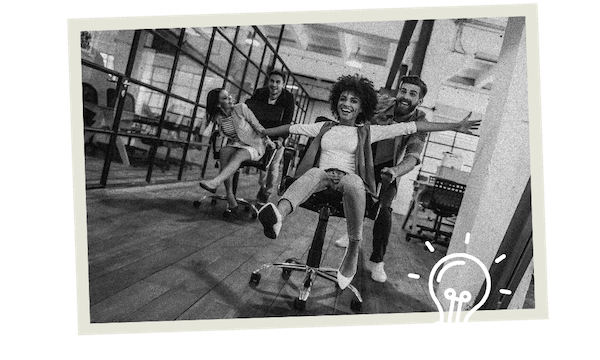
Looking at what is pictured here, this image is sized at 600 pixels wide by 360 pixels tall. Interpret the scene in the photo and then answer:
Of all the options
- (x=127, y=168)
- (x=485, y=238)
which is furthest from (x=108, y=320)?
(x=127, y=168)

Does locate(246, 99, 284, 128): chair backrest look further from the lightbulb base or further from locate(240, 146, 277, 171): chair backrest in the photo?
the lightbulb base

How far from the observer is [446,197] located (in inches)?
157

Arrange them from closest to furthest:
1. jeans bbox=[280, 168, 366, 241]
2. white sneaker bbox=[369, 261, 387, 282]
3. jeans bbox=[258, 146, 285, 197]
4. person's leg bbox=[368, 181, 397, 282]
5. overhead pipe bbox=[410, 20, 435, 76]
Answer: jeans bbox=[280, 168, 366, 241] → white sneaker bbox=[369, 261, 387, 282] → person's leg bbox=[368, 181, 397, 282] → jeans bbox=[258, 146, 285, 197] → overhead pipe bbox=[410, 20, 435, 76]

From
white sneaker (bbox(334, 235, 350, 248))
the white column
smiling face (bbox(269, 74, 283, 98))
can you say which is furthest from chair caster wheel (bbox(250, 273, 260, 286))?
smiling face (bbox(269, 74, 283, 98))

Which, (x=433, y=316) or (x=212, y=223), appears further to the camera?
(x=212, y=223)

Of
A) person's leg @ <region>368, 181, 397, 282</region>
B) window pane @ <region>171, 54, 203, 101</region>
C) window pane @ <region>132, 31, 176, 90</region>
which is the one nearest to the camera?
person's leg @ <region>368, 181, 397, 282</region>

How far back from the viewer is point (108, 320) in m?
1.23

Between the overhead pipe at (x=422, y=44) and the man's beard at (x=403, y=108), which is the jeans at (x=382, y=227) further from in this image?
the overhead pipe at (x=422, y=44)

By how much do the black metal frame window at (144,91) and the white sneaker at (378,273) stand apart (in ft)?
5.48

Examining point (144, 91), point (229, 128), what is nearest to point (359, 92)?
point (229, 128)

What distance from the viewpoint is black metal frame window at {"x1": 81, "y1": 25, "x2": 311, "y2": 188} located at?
2668mm

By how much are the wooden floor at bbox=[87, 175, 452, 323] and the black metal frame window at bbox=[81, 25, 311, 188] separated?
1.93 feet
